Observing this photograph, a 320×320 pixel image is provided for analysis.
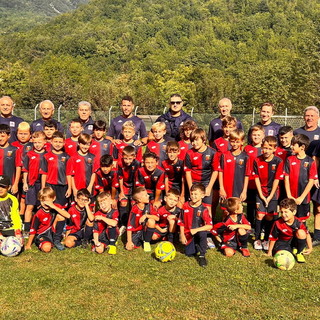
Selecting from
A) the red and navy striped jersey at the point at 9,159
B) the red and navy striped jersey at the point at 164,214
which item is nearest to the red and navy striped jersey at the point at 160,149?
the red and navy striped jersey at the point at 164,214

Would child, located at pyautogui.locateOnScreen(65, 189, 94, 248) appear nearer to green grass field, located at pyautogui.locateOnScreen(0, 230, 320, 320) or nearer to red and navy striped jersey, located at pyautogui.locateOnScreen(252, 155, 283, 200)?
green grass field, located at pyautogui.locateOnScreen(0, 230, 320, 320)

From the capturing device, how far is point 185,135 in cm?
650

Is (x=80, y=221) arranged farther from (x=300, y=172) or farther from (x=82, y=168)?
(x=300, y=172)

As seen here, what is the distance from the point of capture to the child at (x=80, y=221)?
5910mm

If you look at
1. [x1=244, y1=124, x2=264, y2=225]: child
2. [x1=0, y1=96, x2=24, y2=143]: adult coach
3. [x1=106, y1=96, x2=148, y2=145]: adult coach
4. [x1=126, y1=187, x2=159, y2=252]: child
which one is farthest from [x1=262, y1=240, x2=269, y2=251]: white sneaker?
[x1=0, y1=96, x2=24, y2=143]: adult coach

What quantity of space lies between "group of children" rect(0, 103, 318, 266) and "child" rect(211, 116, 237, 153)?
2 centimetres

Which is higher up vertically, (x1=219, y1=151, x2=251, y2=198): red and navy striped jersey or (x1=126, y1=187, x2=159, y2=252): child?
(x1=219, y1=151, x2=251, y2=198): red and navy striped jersey

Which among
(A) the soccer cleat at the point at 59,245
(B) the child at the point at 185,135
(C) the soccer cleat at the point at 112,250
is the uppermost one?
(B) the child at the point at 185,135

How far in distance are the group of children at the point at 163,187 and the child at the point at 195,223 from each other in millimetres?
15

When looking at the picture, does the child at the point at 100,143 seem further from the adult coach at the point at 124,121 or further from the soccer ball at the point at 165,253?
the soccer ball at the point at 165,253

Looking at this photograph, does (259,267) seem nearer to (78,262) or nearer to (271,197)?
(271,197)

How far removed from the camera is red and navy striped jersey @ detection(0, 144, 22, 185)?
6.31m

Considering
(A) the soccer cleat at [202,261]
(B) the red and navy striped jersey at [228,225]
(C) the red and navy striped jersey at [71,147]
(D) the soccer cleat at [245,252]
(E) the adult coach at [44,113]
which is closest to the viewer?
(A) the soccer cleat at [202,261]

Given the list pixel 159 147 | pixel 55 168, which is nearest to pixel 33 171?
pixel 55 168
